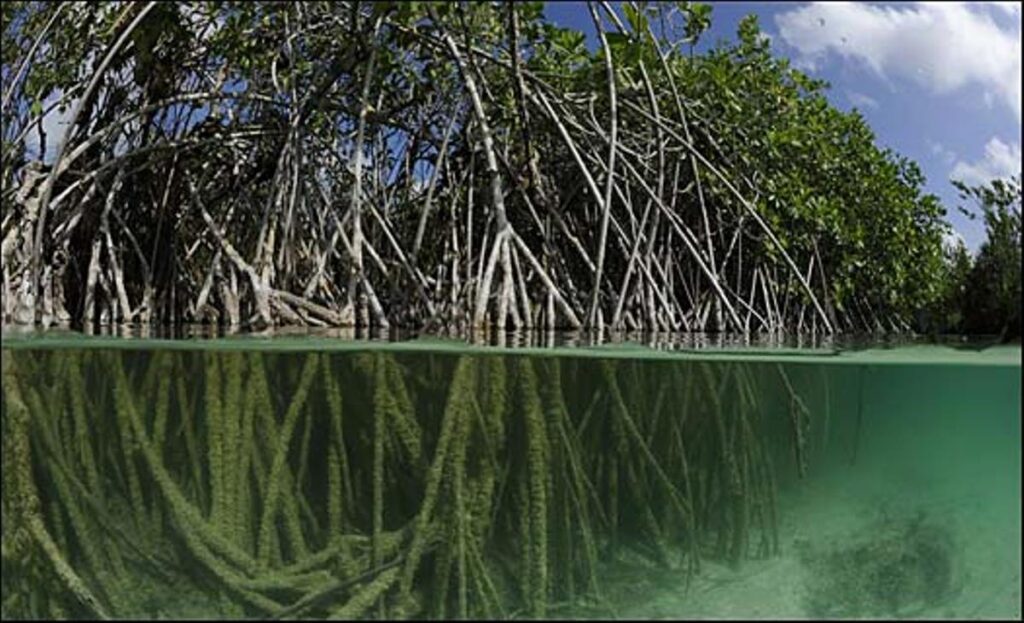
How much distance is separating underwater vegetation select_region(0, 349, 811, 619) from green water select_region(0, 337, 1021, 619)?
0.04 feet

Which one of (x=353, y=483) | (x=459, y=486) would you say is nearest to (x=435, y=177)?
(x=353, y=483)

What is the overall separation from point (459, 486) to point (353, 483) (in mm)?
754

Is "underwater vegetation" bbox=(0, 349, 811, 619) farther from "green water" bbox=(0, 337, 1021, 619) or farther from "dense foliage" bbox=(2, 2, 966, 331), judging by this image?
"dense foliage" bbox=(2, 2, 966, 331)

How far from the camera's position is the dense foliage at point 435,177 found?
5.10m

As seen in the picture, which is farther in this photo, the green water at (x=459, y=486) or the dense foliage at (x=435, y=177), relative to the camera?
the dense foliage at (x=435, y=177)

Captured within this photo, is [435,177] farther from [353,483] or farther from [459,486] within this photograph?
[459,486]

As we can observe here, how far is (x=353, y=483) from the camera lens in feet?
16.0

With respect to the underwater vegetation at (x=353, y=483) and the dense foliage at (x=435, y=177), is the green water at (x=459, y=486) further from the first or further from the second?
the dense foliage at (x=435, y=177)

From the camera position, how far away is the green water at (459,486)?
3973 millimetres

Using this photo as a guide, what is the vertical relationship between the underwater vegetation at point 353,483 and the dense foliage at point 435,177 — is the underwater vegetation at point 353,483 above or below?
below

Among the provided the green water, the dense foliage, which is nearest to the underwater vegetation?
the green water

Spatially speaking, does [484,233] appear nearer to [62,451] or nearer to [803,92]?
[62,451]

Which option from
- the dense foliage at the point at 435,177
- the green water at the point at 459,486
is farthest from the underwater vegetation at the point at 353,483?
the dense foliage at the point at 435,177

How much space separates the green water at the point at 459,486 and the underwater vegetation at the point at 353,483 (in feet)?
0.04
